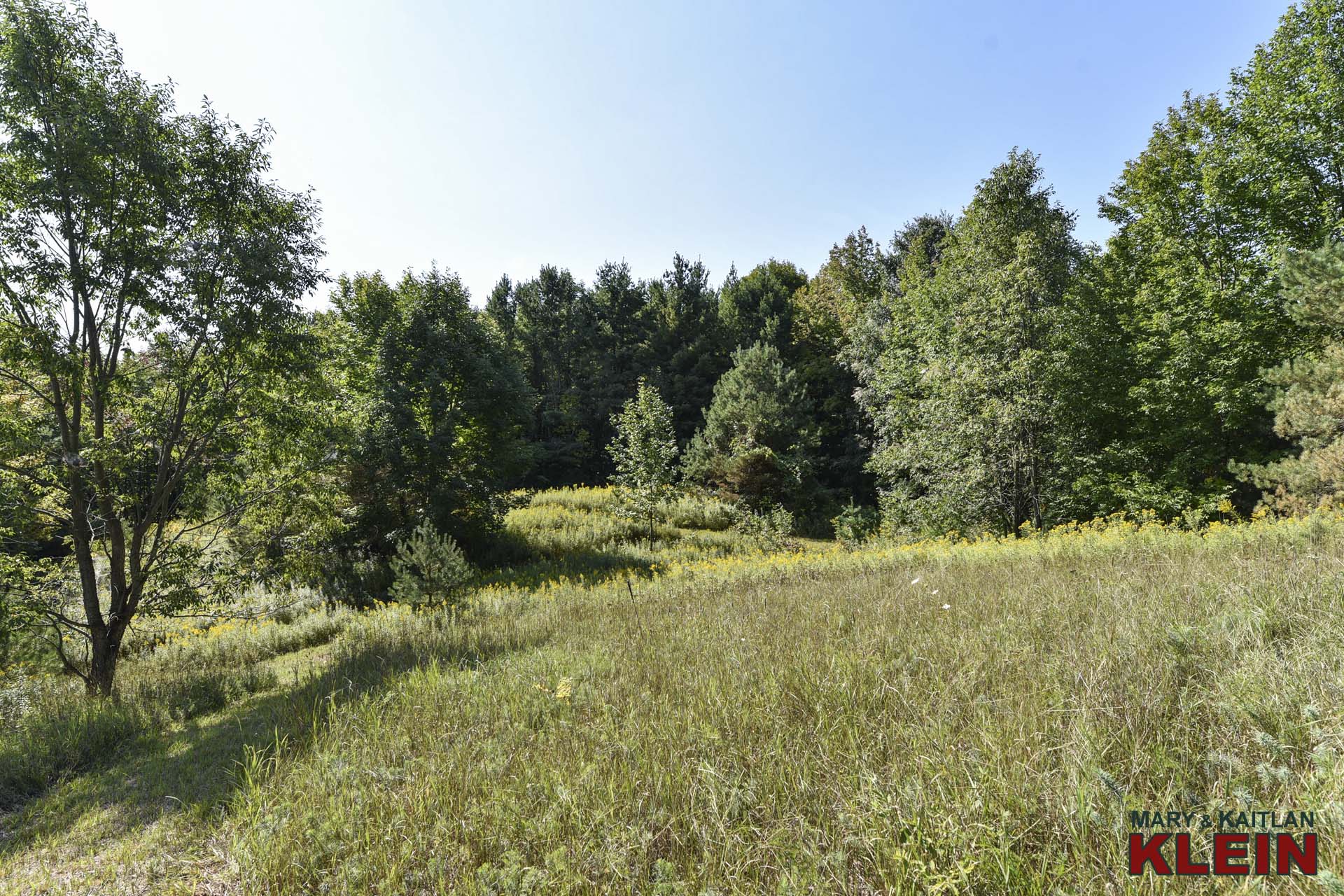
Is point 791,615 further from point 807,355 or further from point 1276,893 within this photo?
point 807,355

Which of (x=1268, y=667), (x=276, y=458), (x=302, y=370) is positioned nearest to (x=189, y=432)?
(x=276, y=458)

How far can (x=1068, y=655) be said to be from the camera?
2.98 metres

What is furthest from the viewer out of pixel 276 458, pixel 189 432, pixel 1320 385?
pixel 1320 385

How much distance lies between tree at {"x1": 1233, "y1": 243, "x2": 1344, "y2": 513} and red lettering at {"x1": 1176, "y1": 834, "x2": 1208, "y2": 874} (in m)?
12.3

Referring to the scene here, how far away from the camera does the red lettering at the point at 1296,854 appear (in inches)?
59.1

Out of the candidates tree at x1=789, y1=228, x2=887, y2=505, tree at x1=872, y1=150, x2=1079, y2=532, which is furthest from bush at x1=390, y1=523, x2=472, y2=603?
tree at x1=789, y1=228, x2=887, y2=505

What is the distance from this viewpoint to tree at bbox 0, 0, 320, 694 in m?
6.30

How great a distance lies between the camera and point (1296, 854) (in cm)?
154

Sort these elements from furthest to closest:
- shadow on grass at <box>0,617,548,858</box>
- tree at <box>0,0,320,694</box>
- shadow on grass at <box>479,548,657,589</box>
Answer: shadow on grass at <box>479,548,657,589</box>, tree at <box>0,0,320,694</box>, shadow on grass at <box>0,617,548,858</box>

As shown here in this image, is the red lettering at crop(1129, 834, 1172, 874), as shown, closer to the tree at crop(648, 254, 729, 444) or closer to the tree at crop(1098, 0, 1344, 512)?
the tree at crop(1098, 0, 1344, 512)

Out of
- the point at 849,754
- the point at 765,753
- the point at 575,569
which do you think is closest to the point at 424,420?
the point at 575,569

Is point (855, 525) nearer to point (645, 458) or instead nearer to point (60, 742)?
point (645, 458)

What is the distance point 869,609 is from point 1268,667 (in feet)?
8.56

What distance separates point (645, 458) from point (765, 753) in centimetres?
1481
